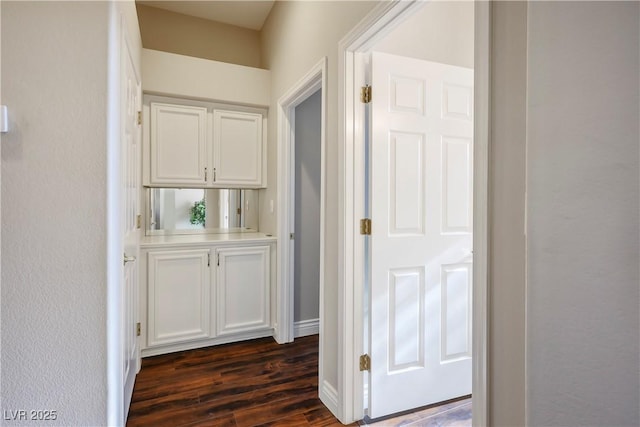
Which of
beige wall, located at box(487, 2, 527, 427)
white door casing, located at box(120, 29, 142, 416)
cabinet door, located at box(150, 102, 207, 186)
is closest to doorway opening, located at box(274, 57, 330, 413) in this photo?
cabinet door, located at box(150, 102, 207, 186)

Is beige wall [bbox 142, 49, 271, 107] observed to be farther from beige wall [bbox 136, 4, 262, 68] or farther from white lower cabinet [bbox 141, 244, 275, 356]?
white lower cabinet [bbox 141, 244, 275, 356]

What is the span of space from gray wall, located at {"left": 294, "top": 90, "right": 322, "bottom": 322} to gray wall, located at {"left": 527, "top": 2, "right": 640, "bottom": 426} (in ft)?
7.85

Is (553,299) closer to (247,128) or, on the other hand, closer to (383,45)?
(383,45)

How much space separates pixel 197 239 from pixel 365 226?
1.62m

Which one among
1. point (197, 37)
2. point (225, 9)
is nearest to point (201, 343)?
point (197, 37)

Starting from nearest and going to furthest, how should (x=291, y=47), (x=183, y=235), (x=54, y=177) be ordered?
(x=54, y=177), (x=291, y=47), (x=183, y=235)

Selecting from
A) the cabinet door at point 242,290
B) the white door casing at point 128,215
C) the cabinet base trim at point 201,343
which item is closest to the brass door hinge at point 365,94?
the white door casing at point 128,215

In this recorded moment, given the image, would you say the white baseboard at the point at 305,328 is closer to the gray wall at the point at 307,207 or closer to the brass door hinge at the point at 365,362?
the gray wall at the point at 307,207

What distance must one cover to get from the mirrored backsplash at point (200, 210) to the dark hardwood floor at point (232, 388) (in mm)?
1064

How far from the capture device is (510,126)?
958mm

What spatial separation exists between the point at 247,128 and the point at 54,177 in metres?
1.93

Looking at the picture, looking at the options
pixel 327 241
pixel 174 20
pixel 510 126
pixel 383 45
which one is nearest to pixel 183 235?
pixel 327 241

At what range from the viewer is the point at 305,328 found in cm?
308

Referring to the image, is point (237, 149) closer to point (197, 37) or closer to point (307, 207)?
point (307, 207)
